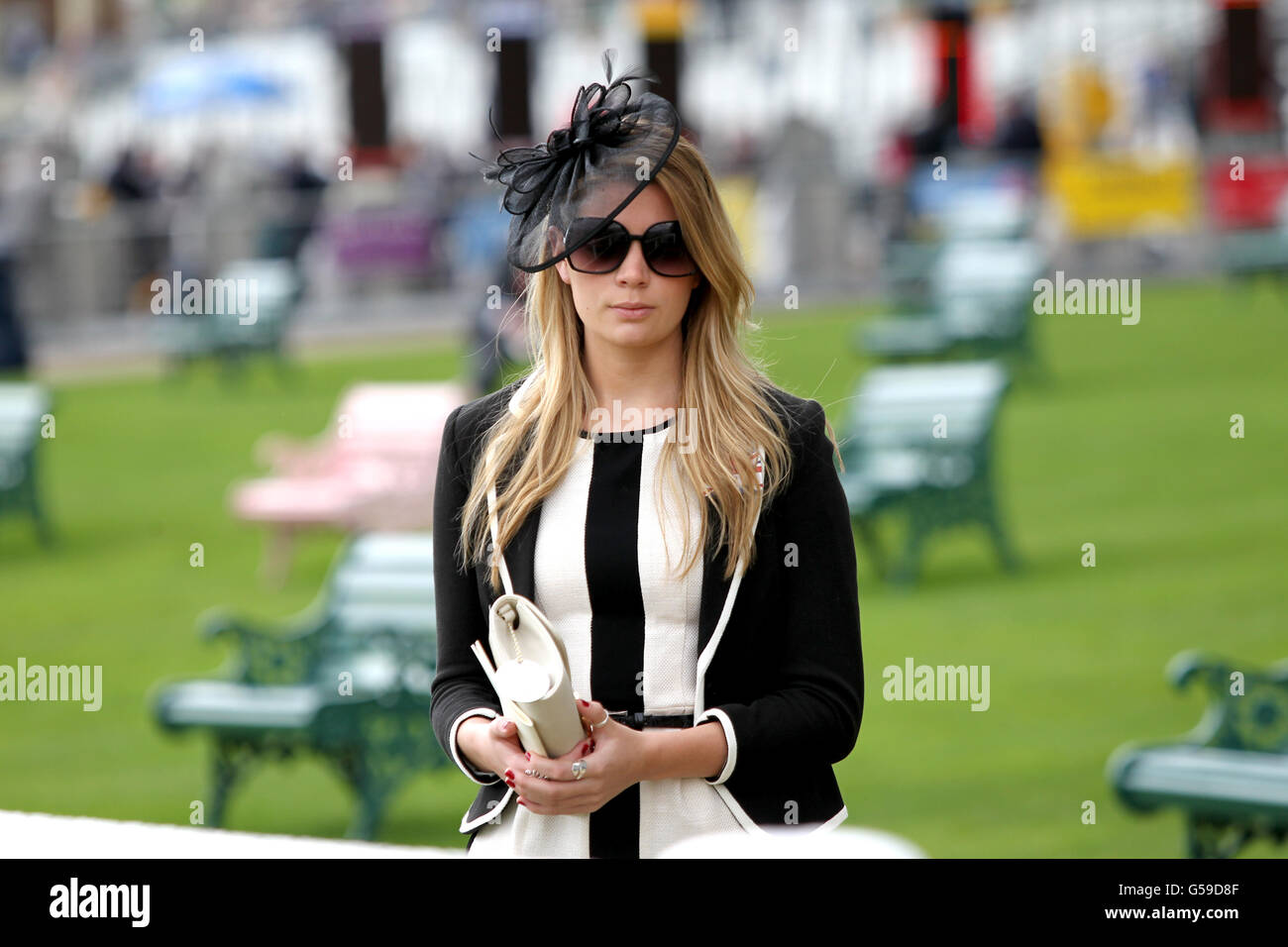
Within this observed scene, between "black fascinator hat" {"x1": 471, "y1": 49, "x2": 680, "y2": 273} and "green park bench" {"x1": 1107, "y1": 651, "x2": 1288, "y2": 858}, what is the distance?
3008 mm

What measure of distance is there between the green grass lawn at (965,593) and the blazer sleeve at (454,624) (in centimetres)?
59

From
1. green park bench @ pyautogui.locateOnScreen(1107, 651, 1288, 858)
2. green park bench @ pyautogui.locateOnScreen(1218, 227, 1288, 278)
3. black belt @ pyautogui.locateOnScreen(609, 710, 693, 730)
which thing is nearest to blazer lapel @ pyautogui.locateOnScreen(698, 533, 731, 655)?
black belt @ pyautogui.locateOnScreen(609, 710, 693, 730)

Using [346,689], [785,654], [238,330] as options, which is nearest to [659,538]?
[785,654]

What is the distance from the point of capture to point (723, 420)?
2795 millimetres

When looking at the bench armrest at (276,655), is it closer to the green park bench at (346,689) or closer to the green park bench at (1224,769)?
the green park bench at (346,689)

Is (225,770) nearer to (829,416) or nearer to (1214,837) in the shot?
(1214,837)

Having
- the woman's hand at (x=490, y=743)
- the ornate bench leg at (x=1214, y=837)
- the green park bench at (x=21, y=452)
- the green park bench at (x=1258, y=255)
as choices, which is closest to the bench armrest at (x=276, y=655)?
the ornate bench leg at (x=1214, y=837)

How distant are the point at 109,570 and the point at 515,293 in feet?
31.4

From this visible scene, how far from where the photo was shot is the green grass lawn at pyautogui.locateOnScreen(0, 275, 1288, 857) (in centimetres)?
754

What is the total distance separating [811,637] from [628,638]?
0.26m

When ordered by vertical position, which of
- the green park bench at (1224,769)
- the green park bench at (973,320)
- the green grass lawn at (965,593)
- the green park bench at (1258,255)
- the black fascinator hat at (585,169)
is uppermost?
the black fascinator hat at (585,169)

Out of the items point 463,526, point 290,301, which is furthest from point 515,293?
point 290,301

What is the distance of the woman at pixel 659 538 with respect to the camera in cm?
274

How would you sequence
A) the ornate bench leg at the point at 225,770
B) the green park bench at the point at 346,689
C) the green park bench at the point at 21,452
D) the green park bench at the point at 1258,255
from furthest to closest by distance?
1. the green park bench at the point at 1258,255
2. the green park bench at the point at 21,452
3. the ornate bench leg at the point at 225,770
4. the green park bench at the point at 346,689
